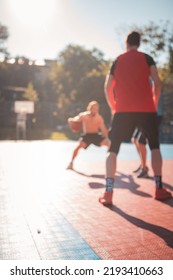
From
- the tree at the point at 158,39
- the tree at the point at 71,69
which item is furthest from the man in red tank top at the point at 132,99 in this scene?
the tree at the point at 71,69

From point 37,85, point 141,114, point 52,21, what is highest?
point 37,85

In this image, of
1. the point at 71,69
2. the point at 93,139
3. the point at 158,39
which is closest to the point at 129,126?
the point at 93,139

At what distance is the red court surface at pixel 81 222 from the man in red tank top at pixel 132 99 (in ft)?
1.22

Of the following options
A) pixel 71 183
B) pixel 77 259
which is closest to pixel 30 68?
A: pixel 71 183

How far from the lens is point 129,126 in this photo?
3430 mm

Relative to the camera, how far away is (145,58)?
134 inches

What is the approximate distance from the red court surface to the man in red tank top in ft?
1.22

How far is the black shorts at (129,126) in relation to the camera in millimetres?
3398

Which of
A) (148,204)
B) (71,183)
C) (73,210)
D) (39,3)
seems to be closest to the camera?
(73,210)

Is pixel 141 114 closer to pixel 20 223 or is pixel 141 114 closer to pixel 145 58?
pixel 145 58

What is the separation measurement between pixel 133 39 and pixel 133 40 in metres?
0.01

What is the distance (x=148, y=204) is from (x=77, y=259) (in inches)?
61.0

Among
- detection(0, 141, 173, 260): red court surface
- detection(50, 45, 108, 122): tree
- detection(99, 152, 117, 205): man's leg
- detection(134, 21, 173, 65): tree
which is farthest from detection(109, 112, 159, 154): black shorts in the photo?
detection(50, 45, 108, 122): tree

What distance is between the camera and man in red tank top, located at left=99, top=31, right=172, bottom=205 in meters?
3.38
